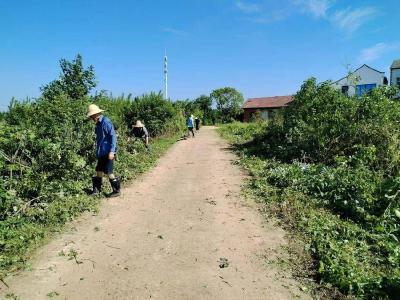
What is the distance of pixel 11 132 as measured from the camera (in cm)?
884

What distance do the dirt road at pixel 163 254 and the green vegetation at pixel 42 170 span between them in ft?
1.33

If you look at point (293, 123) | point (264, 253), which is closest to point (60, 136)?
point (264, 253)

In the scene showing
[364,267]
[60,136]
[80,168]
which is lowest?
[364,267]

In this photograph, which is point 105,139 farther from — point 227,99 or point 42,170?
point 227,99

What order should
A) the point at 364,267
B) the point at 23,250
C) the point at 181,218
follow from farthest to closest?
1. the point at 181,218
2. the point at 23,250
3. the point at 364,267

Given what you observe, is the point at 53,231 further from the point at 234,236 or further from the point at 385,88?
the point at 385,88

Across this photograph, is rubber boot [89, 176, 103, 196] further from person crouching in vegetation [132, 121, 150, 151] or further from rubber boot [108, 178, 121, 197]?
person crouching in vegetation [132, 121, 150, 151]

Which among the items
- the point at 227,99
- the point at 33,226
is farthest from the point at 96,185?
the point at 227,99

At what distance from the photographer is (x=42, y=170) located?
8664 mm

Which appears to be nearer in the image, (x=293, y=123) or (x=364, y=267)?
(x=364, y=267)

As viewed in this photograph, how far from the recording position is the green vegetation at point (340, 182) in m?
5.18

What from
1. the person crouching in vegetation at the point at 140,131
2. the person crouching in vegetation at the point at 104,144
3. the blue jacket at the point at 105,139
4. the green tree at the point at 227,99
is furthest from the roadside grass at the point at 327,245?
the green tree at the point at 227,99

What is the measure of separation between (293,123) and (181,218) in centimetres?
890

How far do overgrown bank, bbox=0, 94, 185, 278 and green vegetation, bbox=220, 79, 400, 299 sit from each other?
4047mm
